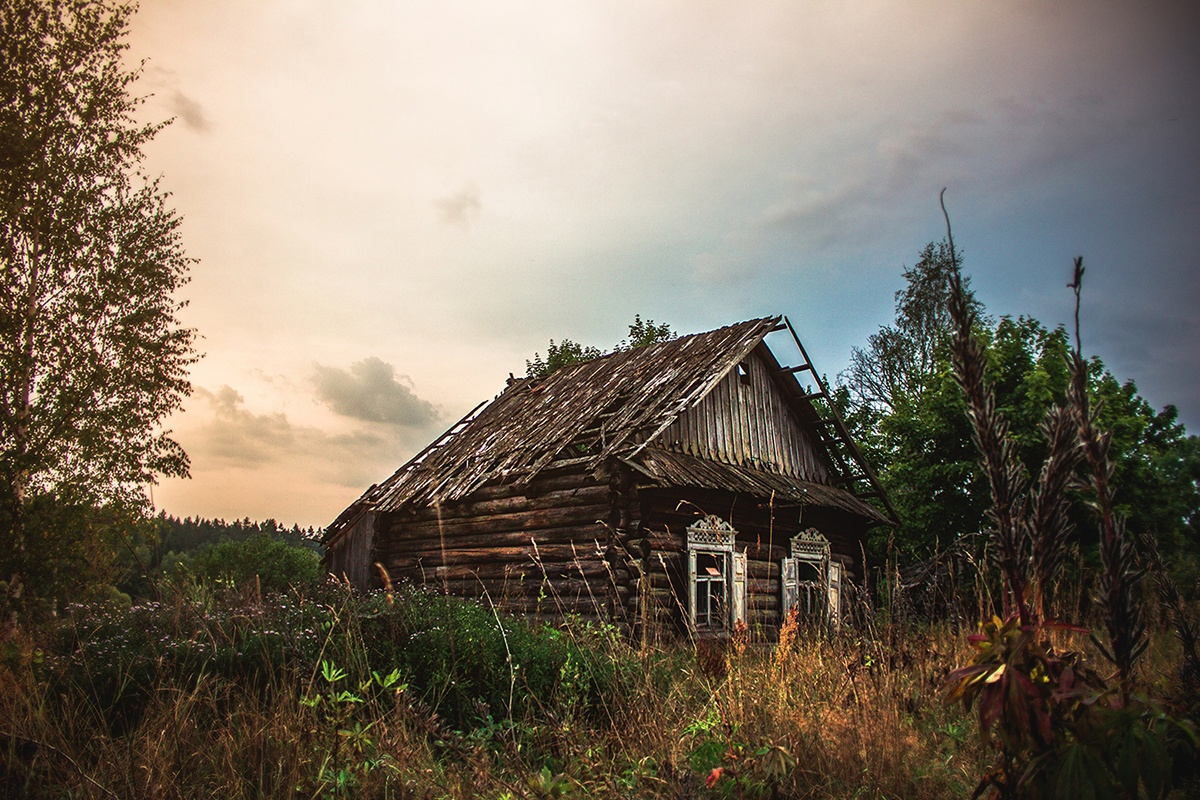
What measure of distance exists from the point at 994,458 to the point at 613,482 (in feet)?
30.8

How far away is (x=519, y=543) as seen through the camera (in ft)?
40.9

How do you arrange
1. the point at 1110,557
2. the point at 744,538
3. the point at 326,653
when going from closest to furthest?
1. the point at 1110,557
2. the point at 326,653
3. the point at 744,538

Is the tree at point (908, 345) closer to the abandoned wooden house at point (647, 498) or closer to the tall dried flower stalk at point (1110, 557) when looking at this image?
the abandoned wooden house at point (647, 498)

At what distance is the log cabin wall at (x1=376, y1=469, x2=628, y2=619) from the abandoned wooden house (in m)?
0.03

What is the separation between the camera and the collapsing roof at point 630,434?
452 inches

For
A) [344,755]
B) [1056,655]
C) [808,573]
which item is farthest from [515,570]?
[1056,655]

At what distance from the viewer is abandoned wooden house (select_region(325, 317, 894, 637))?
11008 millimetres

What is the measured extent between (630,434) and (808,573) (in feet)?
17.5

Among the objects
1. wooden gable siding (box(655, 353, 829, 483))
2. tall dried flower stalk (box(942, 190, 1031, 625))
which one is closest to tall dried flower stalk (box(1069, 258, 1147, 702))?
tall dried flower stalk (box(942, 190, 1031, 625))

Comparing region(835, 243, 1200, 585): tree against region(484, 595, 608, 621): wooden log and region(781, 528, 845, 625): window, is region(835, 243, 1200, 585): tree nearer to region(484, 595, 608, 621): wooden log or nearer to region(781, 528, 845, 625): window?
region(781, 528, 845, 625): window

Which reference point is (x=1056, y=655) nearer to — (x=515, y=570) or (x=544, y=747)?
(x=544, y=747)

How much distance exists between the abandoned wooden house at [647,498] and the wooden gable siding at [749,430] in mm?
37

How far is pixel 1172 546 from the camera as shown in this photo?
16094mm

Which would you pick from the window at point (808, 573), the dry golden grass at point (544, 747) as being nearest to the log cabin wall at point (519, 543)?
the window at point (808, 573)
